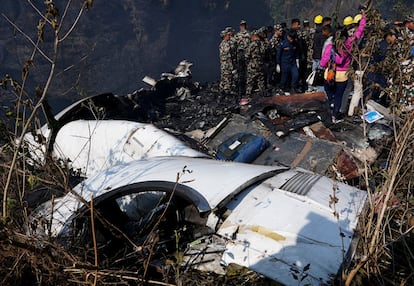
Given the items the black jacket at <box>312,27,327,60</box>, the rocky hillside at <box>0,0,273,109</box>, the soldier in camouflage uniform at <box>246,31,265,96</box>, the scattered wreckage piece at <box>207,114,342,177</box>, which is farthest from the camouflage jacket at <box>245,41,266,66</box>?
the rocky hillside at <box>0,0,273,109</box>

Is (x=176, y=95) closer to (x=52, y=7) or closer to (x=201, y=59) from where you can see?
(x=52, y=7)

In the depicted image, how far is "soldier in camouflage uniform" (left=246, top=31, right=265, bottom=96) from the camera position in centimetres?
802

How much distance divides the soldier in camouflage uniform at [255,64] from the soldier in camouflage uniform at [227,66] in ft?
1.26

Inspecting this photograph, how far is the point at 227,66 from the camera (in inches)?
333

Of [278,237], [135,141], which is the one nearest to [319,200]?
[278,237]

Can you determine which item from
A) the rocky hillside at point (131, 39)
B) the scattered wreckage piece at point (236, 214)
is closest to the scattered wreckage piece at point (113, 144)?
the scattered wreckage piece at point (236, 214)

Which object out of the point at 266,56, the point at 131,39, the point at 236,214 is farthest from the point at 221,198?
the point at 131,39

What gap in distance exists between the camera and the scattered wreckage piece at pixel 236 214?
223 centimetres

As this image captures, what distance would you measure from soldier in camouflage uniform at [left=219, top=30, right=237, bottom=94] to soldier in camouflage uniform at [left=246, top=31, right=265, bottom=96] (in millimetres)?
385

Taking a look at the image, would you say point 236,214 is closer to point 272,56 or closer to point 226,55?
point 226,55

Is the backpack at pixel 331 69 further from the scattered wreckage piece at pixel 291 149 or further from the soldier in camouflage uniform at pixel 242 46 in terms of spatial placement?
the soldier in camouflage uniform at pixel 242 46

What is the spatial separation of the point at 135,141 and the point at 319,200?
2.47 m

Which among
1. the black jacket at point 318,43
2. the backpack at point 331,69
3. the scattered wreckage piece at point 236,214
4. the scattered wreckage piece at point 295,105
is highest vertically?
the black jacket at point 318,43

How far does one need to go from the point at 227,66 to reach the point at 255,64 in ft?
2.17
